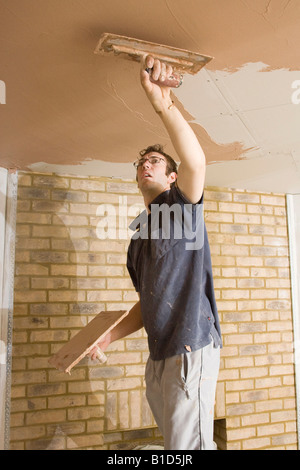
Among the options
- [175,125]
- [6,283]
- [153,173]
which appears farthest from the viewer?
[6,283]

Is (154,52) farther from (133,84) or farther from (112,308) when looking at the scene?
(112,308)

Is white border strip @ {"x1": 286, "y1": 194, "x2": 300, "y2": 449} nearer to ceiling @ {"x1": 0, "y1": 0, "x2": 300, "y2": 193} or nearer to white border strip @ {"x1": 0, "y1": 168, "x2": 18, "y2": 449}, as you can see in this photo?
ceiling @ {"x1": 0, "y1": 0, "x2": 300, "y2": 193}

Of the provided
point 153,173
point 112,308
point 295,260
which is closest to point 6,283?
point 112,308

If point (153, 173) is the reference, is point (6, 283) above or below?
below

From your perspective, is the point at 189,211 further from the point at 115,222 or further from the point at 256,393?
the point at 256,393

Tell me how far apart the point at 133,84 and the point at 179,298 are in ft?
3.09

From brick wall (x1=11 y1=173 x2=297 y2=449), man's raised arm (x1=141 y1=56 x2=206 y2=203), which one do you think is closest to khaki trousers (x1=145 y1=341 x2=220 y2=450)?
man's raised arm (x1=141 y1=56 x2=206 y2=203)

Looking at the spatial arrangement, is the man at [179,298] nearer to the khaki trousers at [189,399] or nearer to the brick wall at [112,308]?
the khaki trousers at [189,399]

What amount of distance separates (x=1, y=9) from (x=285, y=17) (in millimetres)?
944

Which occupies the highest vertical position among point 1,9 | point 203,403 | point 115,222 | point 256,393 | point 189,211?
point 1,9

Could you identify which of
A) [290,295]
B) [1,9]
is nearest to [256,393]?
[290,295]

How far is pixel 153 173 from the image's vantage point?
1944 millimetres

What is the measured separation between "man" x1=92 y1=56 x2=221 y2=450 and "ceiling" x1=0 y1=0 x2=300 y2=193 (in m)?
0.20

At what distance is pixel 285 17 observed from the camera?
1.41 meters
